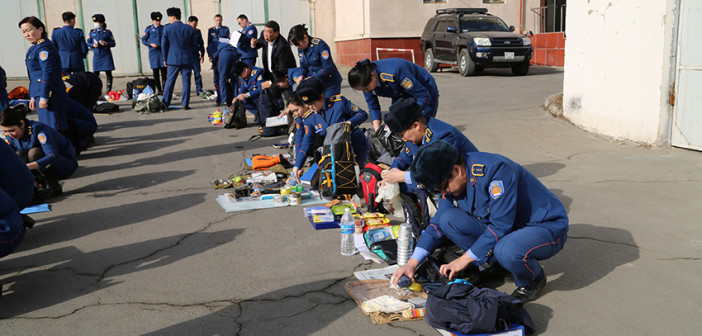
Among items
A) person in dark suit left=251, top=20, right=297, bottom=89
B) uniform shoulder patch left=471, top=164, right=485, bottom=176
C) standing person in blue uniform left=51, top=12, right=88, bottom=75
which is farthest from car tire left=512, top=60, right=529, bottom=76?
uniform shoulder patch left=471, top=164, right=485, bottom=176

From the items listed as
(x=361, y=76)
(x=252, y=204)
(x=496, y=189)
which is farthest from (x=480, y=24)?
(x=496, y=189)

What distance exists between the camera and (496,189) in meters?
3.56

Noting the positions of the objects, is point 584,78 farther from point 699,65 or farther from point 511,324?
point 511,324

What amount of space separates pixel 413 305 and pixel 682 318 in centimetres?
160

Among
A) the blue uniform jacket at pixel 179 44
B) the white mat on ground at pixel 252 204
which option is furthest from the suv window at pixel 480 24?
the white mat on ground at pixel 252 204

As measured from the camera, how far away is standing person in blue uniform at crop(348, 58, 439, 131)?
6.04 meters

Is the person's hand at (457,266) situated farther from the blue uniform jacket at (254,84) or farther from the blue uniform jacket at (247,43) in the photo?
the blue uniform jacket at (247,43)

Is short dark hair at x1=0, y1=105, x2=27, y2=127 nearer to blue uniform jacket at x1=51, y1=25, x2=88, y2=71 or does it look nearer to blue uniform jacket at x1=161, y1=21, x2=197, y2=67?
blue uniform jacket at x1=161, y1=21, x2=197, y2=67

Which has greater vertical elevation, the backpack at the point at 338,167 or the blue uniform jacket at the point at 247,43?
the blue uniform jacket at the point at 247,43

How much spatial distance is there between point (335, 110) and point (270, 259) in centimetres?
262

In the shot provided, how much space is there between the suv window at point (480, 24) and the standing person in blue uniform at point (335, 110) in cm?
1148

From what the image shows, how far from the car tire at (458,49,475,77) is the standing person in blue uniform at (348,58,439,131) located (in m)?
11.0

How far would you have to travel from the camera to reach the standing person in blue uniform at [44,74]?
794 cm

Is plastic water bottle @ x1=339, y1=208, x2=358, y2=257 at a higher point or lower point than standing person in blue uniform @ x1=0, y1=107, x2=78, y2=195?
lower
